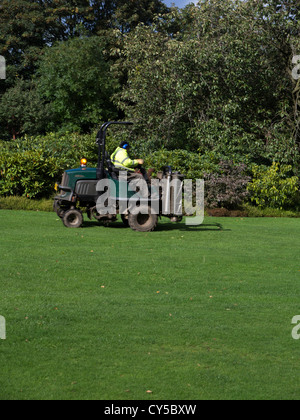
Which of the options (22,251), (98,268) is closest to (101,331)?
(98,268)

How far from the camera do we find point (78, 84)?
88.2 ft

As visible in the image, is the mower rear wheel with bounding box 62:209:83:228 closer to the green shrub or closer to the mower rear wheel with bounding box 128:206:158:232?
the mower rear wheel with bounding box 128:206:158:232

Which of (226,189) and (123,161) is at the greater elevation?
(123,161)

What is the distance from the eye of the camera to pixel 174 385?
13.6 ft

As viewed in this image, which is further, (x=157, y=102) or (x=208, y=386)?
(x=157, y=102)

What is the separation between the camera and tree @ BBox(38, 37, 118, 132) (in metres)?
26.9

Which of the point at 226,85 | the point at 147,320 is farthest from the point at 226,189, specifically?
the point at 147,320

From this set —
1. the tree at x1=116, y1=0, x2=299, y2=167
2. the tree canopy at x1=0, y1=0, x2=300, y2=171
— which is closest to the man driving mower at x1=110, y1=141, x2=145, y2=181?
the tree canopy at x1=0, y1=0, x2=300, y2=171

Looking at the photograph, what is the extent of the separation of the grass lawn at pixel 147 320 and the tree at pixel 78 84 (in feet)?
57.4

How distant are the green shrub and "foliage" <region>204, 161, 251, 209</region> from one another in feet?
1.16

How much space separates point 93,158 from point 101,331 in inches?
508

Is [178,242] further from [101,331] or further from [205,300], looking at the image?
[101,331]

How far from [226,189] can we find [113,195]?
219 inches

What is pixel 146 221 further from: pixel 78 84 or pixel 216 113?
pixel 78 84
